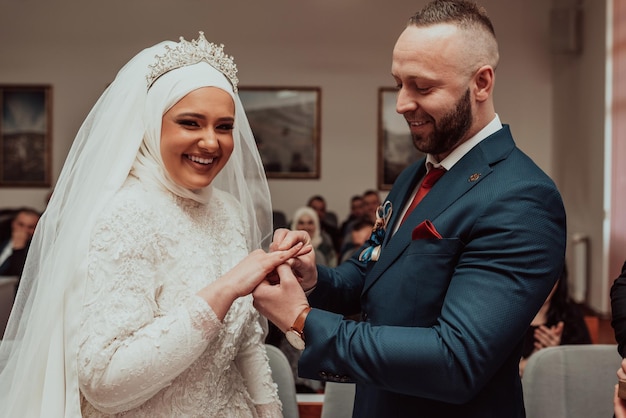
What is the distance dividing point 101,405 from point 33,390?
258 millimetres

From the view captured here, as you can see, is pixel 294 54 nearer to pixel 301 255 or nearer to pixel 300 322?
pixel 301 255

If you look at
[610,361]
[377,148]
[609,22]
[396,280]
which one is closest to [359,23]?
[377,148]

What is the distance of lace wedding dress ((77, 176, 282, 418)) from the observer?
1.92m

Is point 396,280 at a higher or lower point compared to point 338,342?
higher

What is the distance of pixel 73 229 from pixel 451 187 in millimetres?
1012

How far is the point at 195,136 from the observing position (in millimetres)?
2127

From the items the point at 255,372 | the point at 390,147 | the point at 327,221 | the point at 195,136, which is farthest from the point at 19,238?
the point at 390,147

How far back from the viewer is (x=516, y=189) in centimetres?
183

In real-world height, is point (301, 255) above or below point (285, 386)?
above

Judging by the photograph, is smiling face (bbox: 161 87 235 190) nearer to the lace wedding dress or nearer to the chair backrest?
the lace wedding dress

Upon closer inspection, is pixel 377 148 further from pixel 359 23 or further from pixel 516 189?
pixel 516 189

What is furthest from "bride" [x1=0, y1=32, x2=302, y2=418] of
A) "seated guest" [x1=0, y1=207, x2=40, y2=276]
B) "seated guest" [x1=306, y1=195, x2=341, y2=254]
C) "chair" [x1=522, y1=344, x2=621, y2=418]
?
"seated guest" [x1=306, y1=195, x2=341, y2=254]

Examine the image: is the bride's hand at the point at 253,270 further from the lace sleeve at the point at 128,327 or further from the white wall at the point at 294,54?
the white wall at the point at 294,54

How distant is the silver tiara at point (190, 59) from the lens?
7.23 ft
